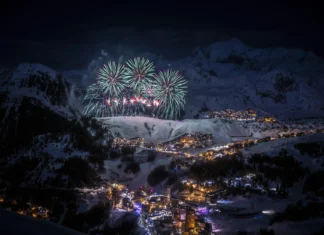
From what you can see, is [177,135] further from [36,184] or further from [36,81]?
[36,184]

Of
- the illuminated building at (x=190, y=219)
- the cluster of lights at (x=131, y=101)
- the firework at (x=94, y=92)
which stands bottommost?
the illuminated building at (x=190, y=219)

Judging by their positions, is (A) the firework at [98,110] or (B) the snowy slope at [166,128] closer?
(B) the snowy slope at [166,128]

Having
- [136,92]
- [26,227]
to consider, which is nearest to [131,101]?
[136,92]

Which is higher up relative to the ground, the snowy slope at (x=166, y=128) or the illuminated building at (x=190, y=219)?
the snowy slope at (x=166, y=128)

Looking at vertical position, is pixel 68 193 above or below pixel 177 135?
below

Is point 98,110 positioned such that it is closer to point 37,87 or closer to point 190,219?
point 37,87

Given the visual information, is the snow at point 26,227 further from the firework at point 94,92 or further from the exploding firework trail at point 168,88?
the firework at point 94,92

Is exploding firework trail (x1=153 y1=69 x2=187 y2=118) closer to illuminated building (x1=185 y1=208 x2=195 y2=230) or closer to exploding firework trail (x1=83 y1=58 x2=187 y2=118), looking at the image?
exploding firework trail (x1=83 y1=58 x2=187 y2=118)

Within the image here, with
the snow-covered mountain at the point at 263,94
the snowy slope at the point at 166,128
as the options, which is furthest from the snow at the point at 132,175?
the snow-covered mountain at the point at 263,94

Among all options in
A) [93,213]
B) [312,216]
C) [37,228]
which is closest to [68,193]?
[93,213]
